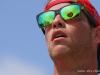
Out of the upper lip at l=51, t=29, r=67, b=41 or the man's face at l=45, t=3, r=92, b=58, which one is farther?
the upper lip at l=51, t=29, r=67, b=41

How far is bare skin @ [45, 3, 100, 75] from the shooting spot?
432 cm

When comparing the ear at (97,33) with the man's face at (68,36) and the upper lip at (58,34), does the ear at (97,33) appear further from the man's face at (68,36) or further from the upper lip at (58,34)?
the upper lip at (58,34)

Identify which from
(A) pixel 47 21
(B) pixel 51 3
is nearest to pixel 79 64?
(A) pixel 47 21

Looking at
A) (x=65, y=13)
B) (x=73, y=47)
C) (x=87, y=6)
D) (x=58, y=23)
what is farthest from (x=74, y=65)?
(x=87, y=6)

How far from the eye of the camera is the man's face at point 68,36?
4.33 meters

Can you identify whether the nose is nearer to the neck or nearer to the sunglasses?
the sunglasses

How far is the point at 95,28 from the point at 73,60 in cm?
70

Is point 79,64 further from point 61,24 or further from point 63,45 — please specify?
point 61,24

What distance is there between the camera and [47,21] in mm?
4773

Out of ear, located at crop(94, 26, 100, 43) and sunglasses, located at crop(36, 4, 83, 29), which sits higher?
sunglasses, located at crop(36, 4, 83, 29)

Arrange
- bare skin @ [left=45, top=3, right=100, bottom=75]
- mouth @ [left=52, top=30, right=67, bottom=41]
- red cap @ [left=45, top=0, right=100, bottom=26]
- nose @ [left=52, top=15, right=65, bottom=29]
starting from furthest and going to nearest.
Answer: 1. red cap @ [left=45, top=0, right=100, bottom=26]
2. nose @ [left=52, top=15, right=65, bottom=29]
3. mouth @ [left=52, top=30, right=67, bottom=41]
4. bare skin @ [left=45, top=3, right=100, bottom=75]

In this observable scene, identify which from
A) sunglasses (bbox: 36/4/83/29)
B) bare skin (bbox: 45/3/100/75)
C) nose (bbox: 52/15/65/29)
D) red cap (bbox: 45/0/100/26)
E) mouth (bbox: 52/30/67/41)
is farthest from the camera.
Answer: red cap (bbox: 45/0/100/26)

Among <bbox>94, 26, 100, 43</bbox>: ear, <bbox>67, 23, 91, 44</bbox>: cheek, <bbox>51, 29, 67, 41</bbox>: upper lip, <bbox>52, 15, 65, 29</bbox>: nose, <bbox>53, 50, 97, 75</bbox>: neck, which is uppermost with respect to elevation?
<bbox>52, 15, 65, 29</bbox>: nose

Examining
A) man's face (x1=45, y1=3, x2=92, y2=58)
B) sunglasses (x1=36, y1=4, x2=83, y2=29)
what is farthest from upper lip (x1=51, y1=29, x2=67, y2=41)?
sunglasses (x1=36, y1=4, x2=83, y2=29)
